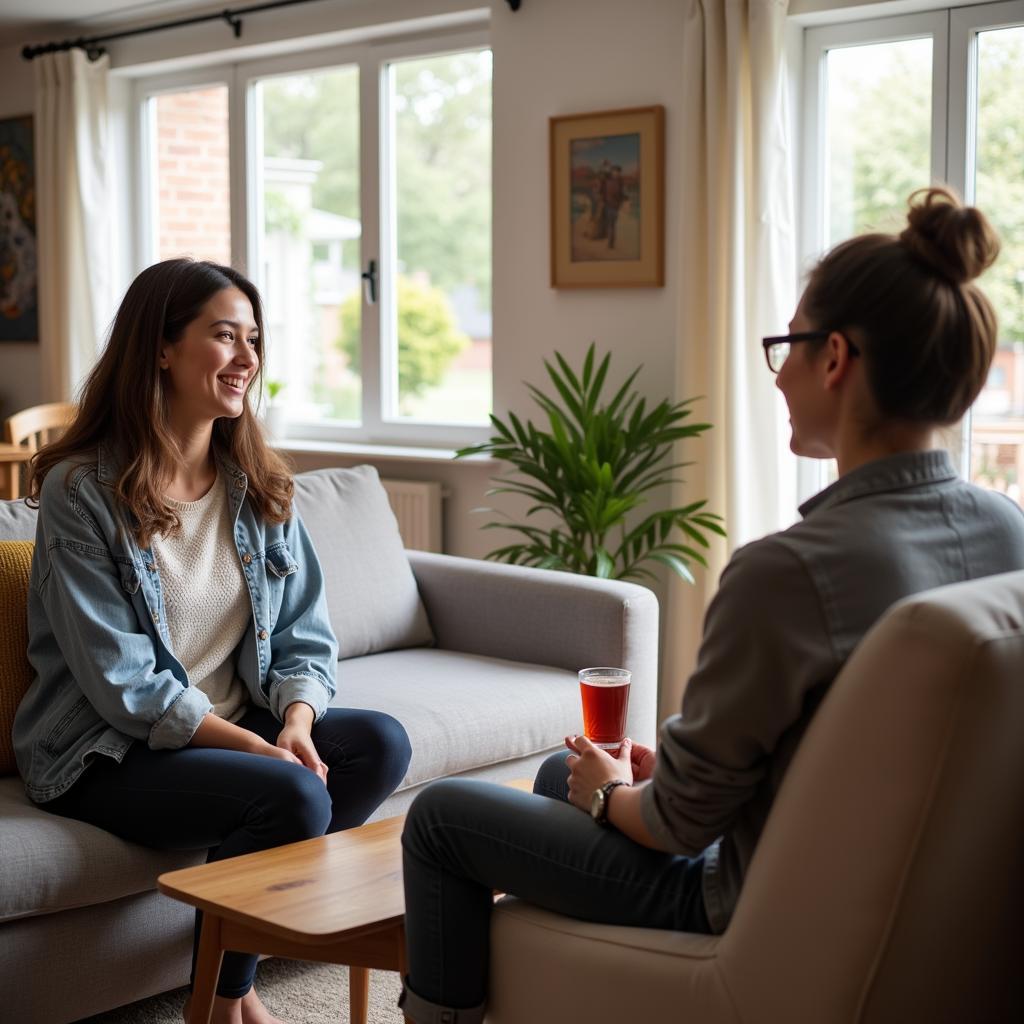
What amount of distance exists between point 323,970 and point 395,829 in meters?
0.62

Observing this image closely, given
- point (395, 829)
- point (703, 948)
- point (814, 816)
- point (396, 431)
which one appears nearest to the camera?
point (814, 816)

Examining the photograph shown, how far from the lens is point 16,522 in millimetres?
2617

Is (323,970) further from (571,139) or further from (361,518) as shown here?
(571,139)

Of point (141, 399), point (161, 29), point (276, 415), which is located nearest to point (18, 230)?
point (161, 29)

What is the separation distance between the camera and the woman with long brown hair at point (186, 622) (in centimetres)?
209

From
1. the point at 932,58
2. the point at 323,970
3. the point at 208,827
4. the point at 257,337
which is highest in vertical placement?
the point at 932,58

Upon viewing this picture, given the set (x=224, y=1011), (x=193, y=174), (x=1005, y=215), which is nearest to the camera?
(x=224, y=1011)

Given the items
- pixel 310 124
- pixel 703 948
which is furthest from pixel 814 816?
pixel 310 124

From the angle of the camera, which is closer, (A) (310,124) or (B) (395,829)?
(B) (395,829)

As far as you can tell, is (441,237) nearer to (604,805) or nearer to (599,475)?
(599,475)

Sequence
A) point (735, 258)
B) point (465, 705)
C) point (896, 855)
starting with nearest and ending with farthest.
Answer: point (896, 855), point (465, 705), point (735, 258)

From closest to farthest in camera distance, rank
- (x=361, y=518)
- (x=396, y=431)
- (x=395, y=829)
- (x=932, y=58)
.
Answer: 1. (x=395, y=829)
2. (x=361, y=518)
3. (x=932, y=58)
4. (x=396, y=431)

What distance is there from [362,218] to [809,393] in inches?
163

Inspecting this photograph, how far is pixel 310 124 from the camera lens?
559cm
